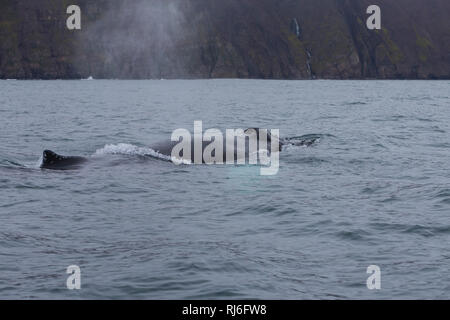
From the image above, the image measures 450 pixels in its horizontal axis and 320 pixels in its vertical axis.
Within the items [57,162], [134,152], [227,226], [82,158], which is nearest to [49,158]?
[57,162]

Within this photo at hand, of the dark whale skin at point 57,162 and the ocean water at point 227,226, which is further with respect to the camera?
the dark whale skin at point 57,162

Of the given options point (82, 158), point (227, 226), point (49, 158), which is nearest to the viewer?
point (227, 226)

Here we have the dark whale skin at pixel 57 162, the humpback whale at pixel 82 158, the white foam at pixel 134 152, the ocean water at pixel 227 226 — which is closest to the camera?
the ocean water at pixel 227 226

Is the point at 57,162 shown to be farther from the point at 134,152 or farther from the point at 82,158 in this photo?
the point at 134,152

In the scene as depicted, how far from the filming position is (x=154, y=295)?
7.83m

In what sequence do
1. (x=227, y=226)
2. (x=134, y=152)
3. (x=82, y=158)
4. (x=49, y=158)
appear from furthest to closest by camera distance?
1. (x=134, y=152)
2. (x=82, y=158)
3. (x=49, y=158)
4. (x=227, y=226)

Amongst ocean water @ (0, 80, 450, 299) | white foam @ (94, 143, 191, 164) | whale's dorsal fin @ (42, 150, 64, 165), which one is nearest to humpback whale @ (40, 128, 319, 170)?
whale's dorsal fin @ (42, 150, 64, 165)

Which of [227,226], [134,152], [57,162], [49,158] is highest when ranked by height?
[134,152]

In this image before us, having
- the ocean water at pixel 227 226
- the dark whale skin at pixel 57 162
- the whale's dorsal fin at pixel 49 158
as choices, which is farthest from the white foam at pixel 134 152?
the whale's dorsal fin at pixel 49 158

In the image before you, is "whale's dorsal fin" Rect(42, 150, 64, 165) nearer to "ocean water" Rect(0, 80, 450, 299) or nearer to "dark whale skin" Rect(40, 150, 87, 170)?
"dark whale skin" Rect(40, 150, 87, 170)

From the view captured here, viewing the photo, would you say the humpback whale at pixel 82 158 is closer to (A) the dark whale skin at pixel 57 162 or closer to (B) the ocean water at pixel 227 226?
(A) the dark whale skin at pixel 57 162

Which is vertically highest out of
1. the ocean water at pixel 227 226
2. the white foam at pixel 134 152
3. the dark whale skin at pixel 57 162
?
the white foam at pixel 134 152
